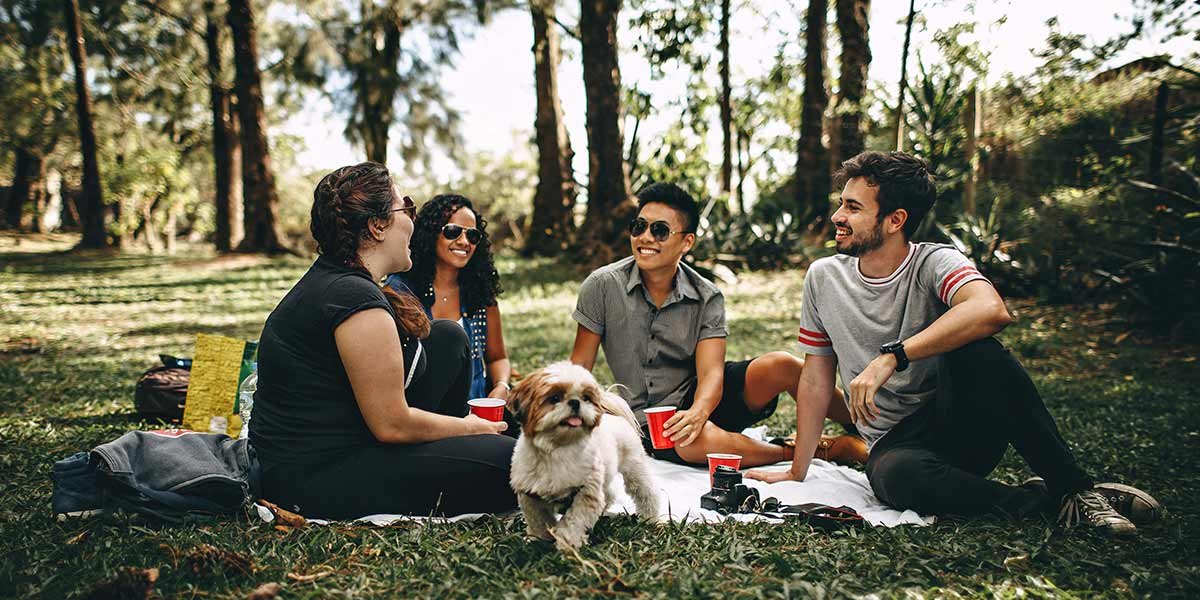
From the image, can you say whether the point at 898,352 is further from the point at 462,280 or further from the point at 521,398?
the point at 462,280

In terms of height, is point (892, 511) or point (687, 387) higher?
point (687, 387)

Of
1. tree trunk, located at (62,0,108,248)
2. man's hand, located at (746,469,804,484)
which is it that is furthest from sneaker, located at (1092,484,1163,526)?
tree trunk, located at (62,0,108,248)

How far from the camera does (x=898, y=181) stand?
3.31m

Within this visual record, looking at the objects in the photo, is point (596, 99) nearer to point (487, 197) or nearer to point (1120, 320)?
point (1120, 320)

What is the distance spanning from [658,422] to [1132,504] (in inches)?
76.7

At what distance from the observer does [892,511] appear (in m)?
3.28

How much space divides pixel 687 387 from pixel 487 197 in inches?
1461

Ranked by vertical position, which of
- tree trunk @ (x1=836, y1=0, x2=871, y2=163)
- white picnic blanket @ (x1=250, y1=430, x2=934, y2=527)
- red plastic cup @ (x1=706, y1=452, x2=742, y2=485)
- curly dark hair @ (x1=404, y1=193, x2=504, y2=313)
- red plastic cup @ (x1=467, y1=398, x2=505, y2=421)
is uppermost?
tree trunk @ (x1=836, y1=0, x2=871, y2=163)

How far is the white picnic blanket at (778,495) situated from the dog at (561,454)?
430mm

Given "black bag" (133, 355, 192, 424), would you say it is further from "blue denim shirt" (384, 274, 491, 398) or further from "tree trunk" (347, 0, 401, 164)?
"tree trunk" (347, 0, 401, 164)

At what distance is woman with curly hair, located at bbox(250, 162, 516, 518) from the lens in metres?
2.71

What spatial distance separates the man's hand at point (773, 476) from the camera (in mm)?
3762

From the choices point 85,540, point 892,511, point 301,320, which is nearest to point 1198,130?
point 892,511

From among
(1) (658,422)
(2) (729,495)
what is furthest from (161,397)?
(2) (729,495)
